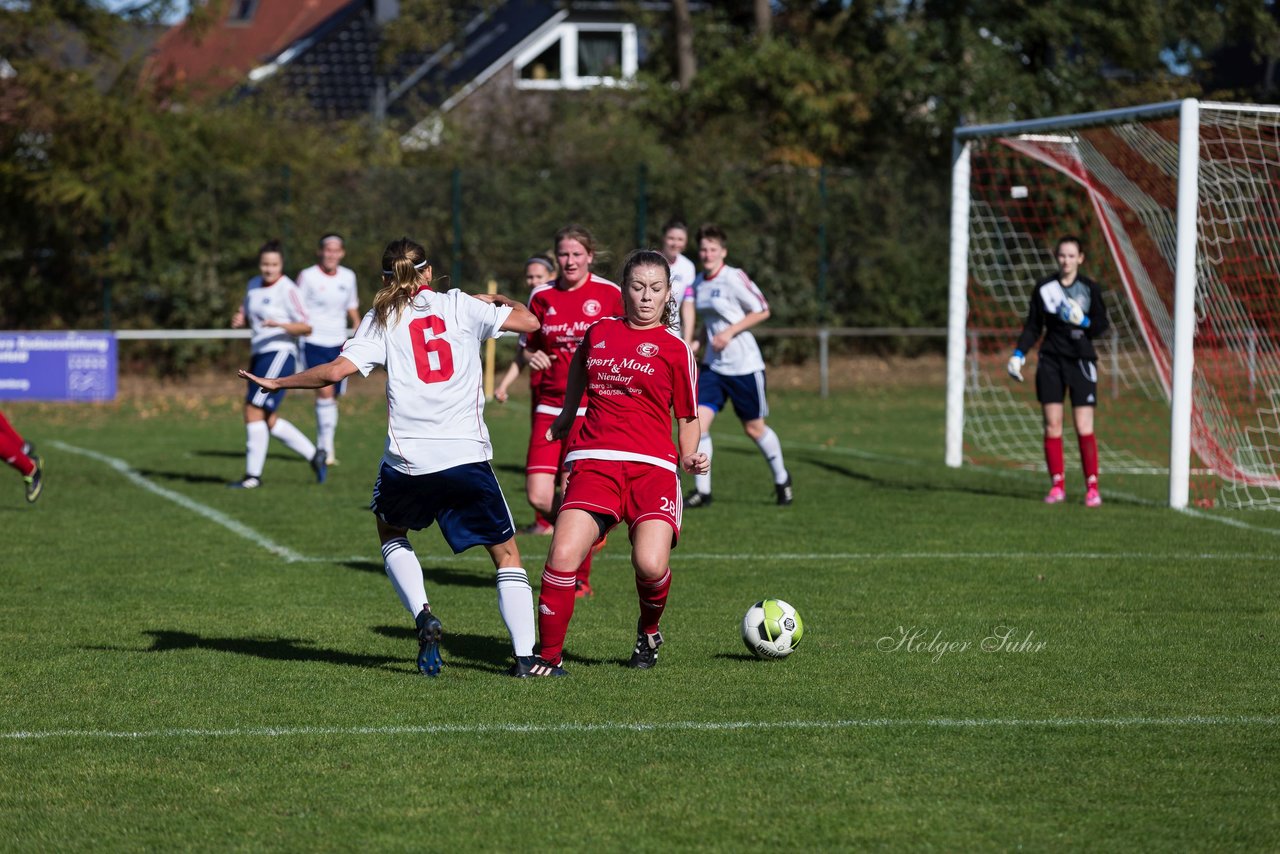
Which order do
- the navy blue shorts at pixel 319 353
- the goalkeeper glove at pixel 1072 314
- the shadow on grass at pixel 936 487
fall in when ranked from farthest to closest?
1. the navy blue shorts at pixel 319 353
2. the shadow on grass at pixel 936 487
3. the goalkeeper glove at pixel 1072 314

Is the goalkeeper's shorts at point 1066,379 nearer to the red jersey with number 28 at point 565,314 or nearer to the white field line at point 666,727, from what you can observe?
the red jersey with number 28 at point 565,314

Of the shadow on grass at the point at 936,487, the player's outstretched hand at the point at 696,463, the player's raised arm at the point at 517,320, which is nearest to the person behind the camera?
the player's outstretched hand at the point at 696,463

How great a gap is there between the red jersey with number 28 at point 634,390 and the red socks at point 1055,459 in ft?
21.4

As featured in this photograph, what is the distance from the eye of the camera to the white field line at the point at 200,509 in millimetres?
9930

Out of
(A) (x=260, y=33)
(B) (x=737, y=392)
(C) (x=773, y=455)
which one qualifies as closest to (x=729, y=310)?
(B) (x=737, y=392)

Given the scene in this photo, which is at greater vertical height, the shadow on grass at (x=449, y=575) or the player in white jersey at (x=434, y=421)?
the player in white jersey at (x=434, y=421)

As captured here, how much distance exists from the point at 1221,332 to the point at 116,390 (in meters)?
15.9

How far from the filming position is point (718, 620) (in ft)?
25.4

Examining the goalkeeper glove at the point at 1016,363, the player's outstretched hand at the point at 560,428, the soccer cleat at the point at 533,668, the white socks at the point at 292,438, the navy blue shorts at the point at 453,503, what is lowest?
the soccer cleat at the point at 533,668

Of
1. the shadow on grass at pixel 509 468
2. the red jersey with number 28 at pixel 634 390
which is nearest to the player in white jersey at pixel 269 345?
the shadow on grass at pixel 509 468

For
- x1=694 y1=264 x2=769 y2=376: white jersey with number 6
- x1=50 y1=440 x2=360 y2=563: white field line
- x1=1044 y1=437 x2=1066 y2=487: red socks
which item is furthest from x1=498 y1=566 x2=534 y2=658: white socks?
x1=1044 y1=437 x2=1066 y2=487: red socks

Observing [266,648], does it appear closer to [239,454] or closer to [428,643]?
[428,643]

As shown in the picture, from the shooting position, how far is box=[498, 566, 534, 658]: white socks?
6.44m

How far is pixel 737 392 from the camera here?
40.1 feet
